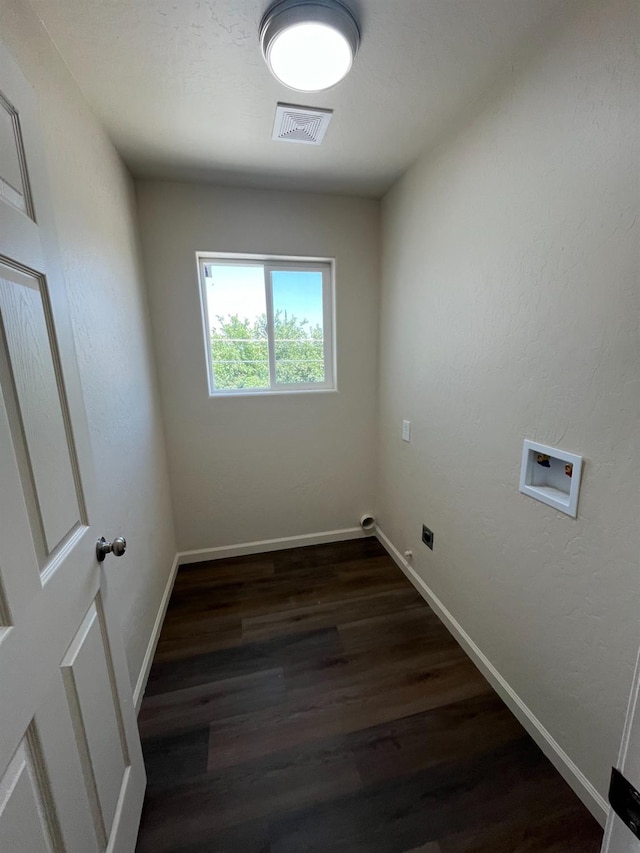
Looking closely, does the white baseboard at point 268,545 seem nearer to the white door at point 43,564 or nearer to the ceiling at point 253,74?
the white door at point 43,564

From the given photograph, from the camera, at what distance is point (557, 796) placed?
114 centimetres

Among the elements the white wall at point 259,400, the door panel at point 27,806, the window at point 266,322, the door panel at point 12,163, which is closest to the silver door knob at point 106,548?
the door panel at point 27,806

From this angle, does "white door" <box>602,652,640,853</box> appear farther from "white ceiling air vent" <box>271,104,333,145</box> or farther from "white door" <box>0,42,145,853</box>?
"white ceiling air vent" <box>271,104,333,145</box>

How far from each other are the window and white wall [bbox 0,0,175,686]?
0.44 m

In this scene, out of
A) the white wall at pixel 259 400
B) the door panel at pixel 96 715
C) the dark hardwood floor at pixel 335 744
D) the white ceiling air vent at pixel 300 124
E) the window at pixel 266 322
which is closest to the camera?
the door panel at pixel 96 715

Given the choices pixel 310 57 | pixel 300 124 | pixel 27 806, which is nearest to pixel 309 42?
pixel 310 57

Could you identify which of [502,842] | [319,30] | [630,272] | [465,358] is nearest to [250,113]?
[319,30]

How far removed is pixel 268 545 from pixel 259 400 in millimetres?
1136

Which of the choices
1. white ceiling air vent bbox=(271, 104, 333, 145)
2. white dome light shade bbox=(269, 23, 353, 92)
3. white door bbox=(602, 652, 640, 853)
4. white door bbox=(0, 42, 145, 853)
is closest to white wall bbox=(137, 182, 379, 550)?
white ceiling air vent bbox=(271, 104, 333, 145)

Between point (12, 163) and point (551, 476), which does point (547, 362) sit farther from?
point (12, 163)

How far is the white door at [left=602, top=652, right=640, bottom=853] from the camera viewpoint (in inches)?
19.1

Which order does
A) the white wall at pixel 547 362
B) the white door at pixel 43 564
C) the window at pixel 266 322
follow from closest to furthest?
the white door at pixel 43 564 < the white wall at pixel 547 362 < the window at pixel 266 322

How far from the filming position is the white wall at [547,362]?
3.10 feet

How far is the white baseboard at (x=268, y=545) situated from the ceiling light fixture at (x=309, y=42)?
257 cm
